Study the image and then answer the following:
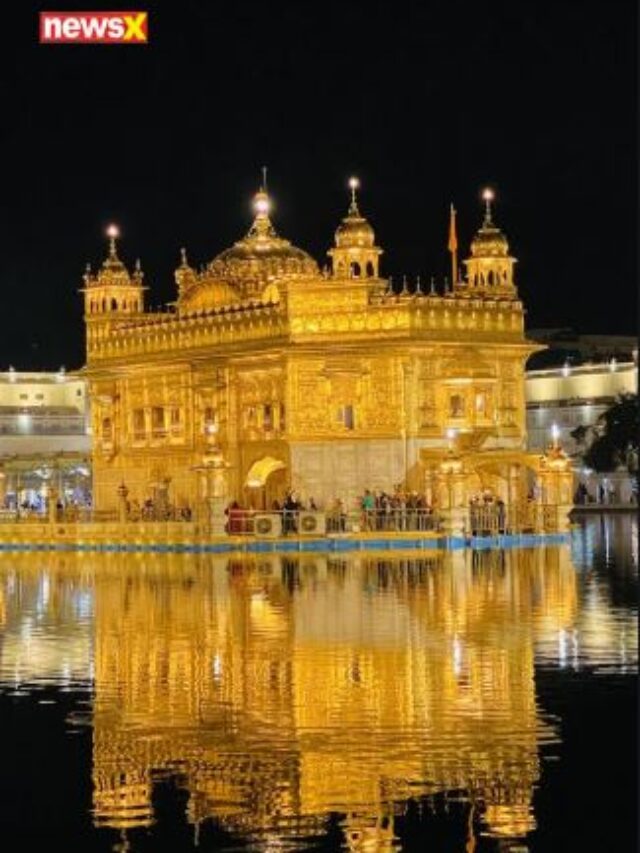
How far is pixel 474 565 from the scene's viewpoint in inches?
1446

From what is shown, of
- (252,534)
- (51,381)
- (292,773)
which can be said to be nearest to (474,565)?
(252,534)

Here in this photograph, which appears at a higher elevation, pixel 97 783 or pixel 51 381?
pixel 51 381

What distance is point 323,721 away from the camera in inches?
617

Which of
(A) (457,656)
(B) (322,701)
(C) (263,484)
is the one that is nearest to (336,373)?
(C) (263,484)

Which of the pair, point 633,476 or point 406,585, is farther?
point 633,476

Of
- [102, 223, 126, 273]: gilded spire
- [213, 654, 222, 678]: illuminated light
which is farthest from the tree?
[213, 654, 222, 678]: illuminated light

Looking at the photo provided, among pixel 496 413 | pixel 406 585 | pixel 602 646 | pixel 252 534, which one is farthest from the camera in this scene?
pixel 496 413

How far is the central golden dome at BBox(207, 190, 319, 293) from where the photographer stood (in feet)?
183

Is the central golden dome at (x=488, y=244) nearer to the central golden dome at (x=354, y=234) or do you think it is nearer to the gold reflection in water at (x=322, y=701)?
the central golden dome at (x=354, y=234)

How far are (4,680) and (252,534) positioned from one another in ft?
88.7

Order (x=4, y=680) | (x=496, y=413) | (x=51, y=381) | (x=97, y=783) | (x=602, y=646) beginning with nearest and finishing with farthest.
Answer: (x=97, y=783) → (x=4, y=680) → (x=602, y=646) → (x=496, y=413) → (x=51, y=381)

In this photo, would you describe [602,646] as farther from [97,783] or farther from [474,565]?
[474,565]

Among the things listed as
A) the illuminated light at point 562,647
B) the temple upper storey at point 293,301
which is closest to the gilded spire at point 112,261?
the temple upper storey at point 293,301

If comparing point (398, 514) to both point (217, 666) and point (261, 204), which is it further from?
point (217, 666)
